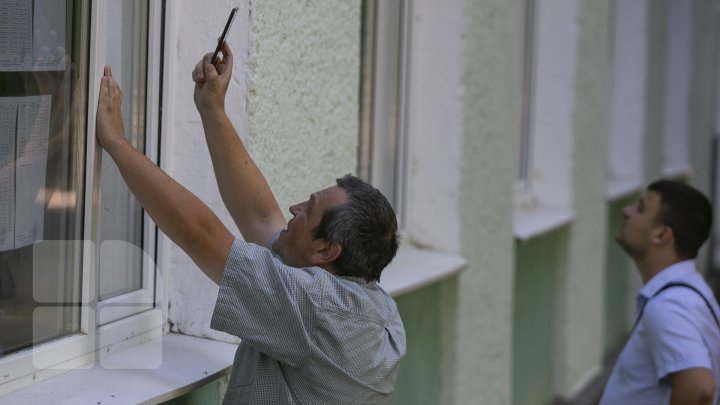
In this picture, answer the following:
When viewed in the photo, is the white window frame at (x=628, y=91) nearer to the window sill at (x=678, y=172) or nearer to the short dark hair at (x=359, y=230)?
the window sill at (x=678, y=172)

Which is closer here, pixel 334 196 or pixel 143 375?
pixel 334 196

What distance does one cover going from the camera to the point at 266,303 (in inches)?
89.9

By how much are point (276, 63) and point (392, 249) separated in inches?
36.4

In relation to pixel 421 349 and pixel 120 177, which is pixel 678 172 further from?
pixel 120 177

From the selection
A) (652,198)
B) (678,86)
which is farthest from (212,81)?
(678,86)

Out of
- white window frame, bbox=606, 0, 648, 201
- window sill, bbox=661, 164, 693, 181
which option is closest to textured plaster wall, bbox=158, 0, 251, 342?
white window frame, bbox=606, 0, 648, 201

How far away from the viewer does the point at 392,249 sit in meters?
2.43

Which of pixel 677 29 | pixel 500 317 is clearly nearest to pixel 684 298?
pixel 500 317

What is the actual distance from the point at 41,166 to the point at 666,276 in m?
2.11

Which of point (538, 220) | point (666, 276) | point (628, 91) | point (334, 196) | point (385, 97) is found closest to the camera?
point (334, 196)

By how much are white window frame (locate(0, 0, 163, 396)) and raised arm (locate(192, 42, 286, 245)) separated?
0.93 ft

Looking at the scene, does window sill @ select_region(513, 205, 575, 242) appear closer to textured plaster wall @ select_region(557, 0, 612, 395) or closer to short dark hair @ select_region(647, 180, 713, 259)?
textured plaster wall @ select_region(557, 0, 612, 395)

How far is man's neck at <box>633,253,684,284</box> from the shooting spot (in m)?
3.75

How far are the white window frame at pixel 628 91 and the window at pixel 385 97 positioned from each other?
439 cm
